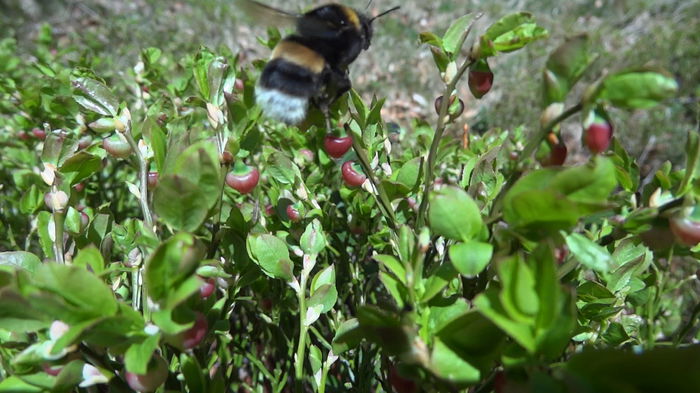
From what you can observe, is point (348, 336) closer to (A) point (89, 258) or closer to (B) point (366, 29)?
(A) point (89, 258)

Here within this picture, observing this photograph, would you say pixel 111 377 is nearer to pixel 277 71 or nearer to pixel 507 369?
pixel 507 369

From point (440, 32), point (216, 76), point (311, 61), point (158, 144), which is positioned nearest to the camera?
point (158, 144)

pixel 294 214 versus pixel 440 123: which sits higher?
pixel 440 123

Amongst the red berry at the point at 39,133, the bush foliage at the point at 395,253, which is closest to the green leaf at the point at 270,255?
the bush foliage at the point at 395,253

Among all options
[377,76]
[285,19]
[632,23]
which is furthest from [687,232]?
[632,23]

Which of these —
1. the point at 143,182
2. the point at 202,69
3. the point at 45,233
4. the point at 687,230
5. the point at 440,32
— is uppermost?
the point at 687,230

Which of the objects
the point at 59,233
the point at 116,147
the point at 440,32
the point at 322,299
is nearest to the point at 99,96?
the point at 116,147

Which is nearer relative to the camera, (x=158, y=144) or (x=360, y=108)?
(x=158, y=144)
